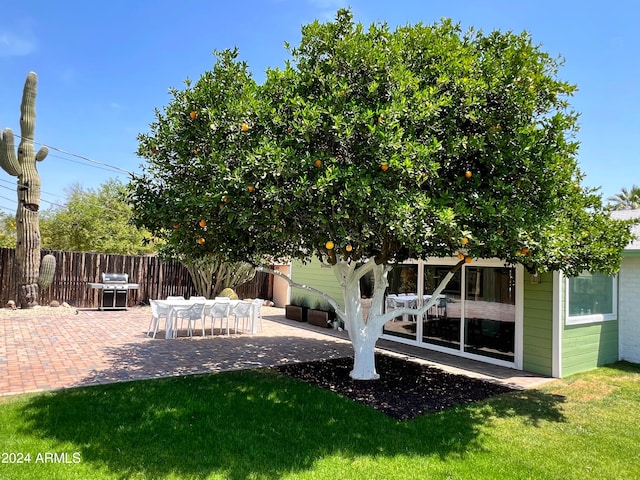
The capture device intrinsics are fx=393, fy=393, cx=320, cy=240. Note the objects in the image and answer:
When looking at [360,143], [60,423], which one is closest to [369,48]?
[360,143]

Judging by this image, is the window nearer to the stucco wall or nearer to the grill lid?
the stucco wall

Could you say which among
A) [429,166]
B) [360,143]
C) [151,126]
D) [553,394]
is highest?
[151,126]

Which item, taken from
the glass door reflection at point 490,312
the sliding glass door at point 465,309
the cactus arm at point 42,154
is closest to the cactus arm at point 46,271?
the cactus arm at point 42,154

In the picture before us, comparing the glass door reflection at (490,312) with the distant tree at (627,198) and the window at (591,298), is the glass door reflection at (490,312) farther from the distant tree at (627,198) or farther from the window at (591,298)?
the distant tree at (627,198)

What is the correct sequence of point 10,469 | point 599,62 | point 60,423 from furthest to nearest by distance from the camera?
point 599,62 → point 60,423 → point 10,469

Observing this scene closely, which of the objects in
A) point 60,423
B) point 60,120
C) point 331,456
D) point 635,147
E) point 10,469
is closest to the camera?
point 10,469

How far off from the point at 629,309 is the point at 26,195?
17.1 metres

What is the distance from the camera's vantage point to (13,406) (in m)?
4.68

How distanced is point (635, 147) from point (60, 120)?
23865 mm

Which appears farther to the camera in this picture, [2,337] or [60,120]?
[60,120]

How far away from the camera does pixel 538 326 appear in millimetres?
7273

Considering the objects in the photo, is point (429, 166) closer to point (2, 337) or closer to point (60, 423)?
point (60, 423)

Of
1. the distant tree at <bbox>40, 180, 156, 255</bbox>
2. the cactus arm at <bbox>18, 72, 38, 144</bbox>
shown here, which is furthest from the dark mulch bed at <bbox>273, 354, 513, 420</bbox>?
the distant tree at <bbox>40, 180, 156, 255</bbox>

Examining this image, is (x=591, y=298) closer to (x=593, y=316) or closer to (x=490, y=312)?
(x=593, y=316)
